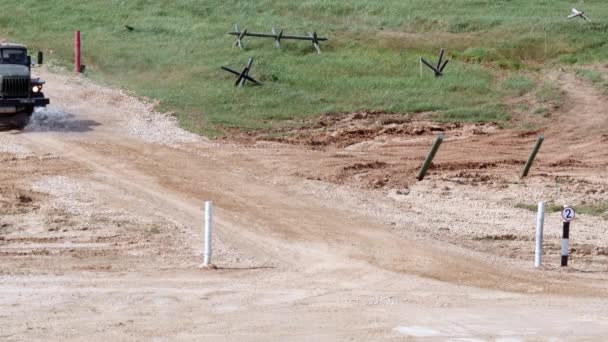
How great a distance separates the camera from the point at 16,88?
101 feet

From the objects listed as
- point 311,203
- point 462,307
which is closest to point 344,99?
point 311,203

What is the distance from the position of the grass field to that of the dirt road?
8.69ft

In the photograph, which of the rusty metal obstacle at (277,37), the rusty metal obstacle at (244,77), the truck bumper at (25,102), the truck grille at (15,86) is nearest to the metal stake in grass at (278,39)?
the rusty metal obstacle at (277,37)

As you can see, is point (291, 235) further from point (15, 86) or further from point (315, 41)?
point (315, 41)

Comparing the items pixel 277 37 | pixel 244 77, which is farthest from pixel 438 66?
pixel 277 37

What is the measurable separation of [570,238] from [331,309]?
6884mm

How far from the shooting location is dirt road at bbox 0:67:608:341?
53.6 feet

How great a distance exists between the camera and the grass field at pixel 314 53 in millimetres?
35031

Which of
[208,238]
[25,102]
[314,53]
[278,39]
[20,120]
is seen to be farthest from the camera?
[278,39]

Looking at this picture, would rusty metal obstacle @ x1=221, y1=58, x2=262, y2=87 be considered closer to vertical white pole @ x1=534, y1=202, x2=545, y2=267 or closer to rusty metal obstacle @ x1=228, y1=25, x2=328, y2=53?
rusty metal obstacle @ x1=228, y1=25, x2=328, y2=53

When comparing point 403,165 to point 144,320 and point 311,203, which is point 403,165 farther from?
point 144,320

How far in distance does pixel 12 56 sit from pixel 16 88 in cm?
A: 112

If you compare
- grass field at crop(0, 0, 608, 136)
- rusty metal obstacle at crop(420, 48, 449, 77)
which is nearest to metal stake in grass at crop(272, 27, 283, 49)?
grass field at crop(0, 0, 608, 136)

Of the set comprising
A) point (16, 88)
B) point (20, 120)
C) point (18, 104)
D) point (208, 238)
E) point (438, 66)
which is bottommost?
point (208, 238)
